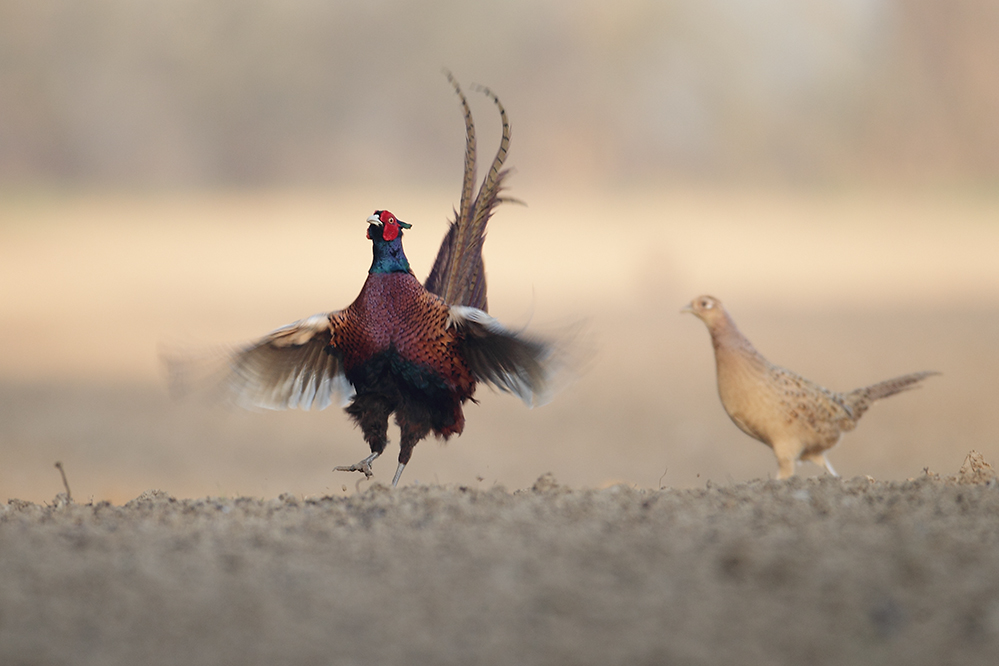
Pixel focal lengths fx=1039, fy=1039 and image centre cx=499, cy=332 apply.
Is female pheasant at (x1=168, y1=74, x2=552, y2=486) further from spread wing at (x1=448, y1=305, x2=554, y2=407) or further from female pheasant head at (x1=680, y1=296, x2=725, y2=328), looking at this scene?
female pheasant head at (x1=680, y1=296, x2=725, y2=328)

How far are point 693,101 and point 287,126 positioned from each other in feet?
71.8

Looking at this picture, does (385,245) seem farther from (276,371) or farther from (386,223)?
(276,371)

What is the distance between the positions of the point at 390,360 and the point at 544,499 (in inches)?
57.2

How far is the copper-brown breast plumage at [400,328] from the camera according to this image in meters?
5.04

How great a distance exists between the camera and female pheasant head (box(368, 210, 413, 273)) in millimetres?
5223

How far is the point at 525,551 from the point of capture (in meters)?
3.06

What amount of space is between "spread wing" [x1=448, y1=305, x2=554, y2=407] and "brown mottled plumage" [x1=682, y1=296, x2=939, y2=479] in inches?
44.1

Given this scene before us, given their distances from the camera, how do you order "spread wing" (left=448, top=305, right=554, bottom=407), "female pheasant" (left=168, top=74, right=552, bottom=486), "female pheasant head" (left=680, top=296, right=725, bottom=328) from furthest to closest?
"female pheasant head" (left=680, top=296, right=725, bottom=328) < "female pheasant" (left=168, top=74, right=552, bottom=486) < "spread wing" (left=448, top=305, right=554, bottom=407)

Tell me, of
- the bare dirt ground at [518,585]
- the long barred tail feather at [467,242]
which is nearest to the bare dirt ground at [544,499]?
the bare dirt ground at [518,585]

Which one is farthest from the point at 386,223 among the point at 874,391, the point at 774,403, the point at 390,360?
the point at 874,391

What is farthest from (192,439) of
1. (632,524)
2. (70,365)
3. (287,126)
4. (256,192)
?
(287,126)

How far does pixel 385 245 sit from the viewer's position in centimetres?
525

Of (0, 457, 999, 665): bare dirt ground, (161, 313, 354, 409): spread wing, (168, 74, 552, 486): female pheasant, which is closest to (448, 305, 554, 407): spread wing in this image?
(168, 74, 552, 486): female pheasant

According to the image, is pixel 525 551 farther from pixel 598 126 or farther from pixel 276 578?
pixel 598 126
